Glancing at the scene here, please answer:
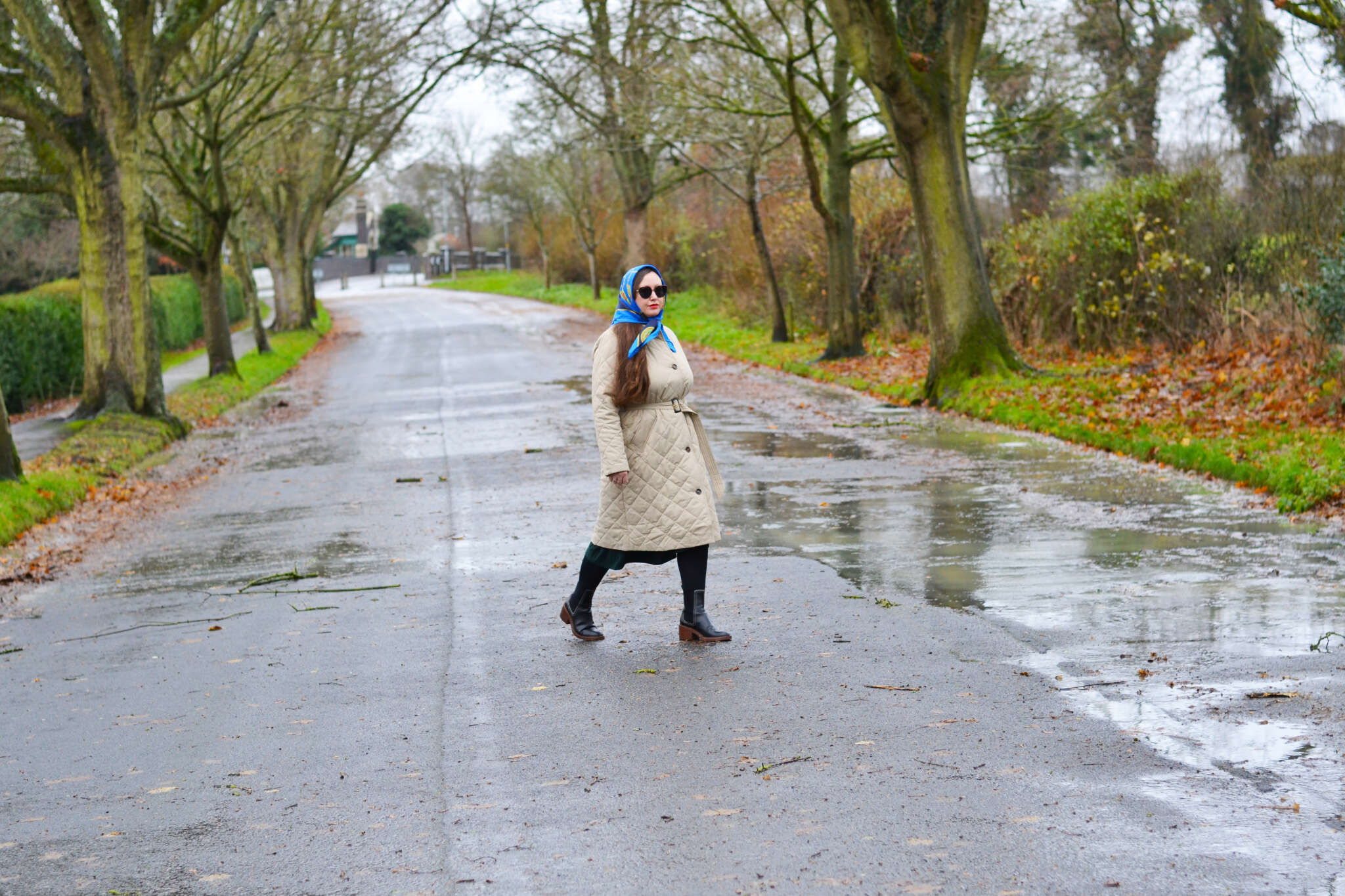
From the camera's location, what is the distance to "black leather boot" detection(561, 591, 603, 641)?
6.98 m

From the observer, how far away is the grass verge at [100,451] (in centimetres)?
1200

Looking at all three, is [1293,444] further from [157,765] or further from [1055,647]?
[157,765]

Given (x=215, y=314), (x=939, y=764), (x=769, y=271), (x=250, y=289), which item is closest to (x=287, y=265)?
(x=250, y=289)

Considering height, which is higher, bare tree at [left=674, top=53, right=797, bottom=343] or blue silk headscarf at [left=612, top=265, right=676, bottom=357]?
bare tree at [left=674, top=53, right=797, bottom=343]

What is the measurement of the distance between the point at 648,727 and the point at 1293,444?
7.61 m

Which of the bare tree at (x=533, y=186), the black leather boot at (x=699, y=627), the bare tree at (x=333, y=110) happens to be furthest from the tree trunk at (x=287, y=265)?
the black leather boot at (x=699, y=627)

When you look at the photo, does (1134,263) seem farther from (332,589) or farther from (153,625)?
(153,625)

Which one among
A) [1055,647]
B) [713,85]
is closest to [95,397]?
[713,85]

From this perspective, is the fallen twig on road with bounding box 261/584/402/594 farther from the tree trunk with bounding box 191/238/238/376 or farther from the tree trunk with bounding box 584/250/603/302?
the tree trunk with bounding box 584/250/603/302

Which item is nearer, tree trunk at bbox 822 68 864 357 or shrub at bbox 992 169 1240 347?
shrub at bbox 992 169 1240 347

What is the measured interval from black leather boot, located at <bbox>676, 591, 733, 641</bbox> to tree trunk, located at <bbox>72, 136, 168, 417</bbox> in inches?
521

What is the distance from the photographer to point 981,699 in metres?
5.56

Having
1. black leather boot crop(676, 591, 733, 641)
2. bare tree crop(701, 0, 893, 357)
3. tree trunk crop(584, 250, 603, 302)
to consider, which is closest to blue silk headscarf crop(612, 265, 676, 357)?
black leather boot crop(676, 591, 733, 641)

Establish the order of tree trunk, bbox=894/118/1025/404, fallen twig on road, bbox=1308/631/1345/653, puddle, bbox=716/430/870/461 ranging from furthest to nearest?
tree trunk, bbox=894/118/1025/404 < puddle, bbox=716/430/870/461 < fallen twig on road, bbox=1308/631/1345/653
